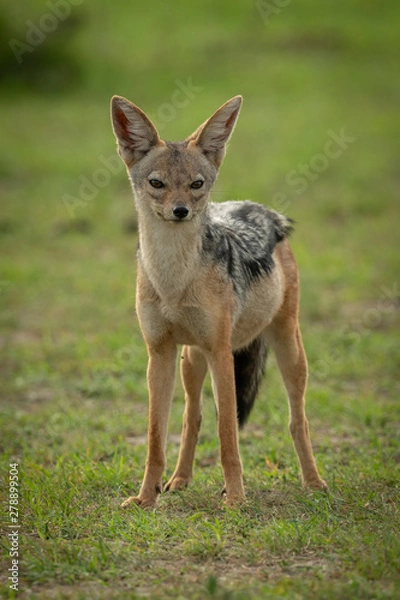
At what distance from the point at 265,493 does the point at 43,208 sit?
1167 cm

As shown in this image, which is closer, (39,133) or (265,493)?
(265,493)

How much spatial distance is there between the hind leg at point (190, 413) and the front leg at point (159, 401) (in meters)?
0.43

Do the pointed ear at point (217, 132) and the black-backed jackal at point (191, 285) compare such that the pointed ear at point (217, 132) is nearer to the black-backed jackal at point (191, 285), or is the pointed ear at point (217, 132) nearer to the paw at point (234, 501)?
the black-backed jackal at point (191, 285)

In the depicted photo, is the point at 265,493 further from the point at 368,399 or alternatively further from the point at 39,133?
the point at 39,133

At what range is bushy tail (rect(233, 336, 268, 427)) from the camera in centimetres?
688

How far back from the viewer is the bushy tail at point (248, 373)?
6875mm

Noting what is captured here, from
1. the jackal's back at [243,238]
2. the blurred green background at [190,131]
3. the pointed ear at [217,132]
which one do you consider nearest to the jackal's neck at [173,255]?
the jackal's back at [243,238]

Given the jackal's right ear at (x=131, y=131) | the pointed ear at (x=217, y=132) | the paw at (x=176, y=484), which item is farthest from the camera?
the paw at (x=176, y=484)

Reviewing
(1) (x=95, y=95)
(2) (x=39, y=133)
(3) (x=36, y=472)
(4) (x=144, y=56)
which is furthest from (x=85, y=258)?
(4) (x=144, y=56)

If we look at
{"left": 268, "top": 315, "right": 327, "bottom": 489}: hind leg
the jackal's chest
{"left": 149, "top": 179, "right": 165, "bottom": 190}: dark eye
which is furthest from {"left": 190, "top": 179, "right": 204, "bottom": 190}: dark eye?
{"left": 268, "top": 315, "right": 327, "bottom": 489}: hind leg

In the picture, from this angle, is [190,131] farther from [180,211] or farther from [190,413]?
[180,211]

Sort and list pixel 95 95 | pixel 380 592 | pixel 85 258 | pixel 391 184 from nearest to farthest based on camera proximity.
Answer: pixel 380 592 < pixel 85 258 < pixel 391 184 < pixel 95 95

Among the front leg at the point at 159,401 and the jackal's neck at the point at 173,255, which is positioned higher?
the jackal's neck at the point at 173,255

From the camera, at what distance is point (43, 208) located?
16906 millimetres
